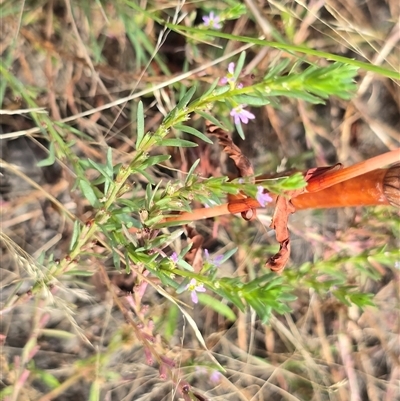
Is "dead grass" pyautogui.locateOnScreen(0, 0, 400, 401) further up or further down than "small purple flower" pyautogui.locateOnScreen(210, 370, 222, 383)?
further up

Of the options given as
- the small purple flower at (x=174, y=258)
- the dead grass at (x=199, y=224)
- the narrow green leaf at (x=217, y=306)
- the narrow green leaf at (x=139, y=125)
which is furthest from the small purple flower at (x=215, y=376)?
the narrow green leaf at (x=139, y=125)

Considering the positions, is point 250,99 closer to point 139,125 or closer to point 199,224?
point 139,125

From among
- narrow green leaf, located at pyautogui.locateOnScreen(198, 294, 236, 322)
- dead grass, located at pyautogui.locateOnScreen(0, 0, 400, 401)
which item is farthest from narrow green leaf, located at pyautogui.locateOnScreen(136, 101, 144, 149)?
narrow green leaf, located at pyautogui.locateOnScreen(198, 294, 236, 322)

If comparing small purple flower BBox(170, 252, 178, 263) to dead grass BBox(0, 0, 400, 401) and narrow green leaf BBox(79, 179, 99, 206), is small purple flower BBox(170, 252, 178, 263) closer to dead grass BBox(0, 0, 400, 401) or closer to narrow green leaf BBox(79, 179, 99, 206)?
narrow green leaf BBox(79, 179, 99, 206)

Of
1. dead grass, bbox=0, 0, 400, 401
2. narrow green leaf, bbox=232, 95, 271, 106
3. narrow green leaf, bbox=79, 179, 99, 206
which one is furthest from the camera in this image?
dead grass, bbox=0, 0, 400, 401

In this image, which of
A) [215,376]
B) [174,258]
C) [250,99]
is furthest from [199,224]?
[250,99]

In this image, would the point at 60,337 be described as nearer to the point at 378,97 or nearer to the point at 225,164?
the point at 225,164

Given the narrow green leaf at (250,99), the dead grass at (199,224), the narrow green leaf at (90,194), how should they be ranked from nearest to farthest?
the narrow green leaf at (250,99) → the narrow green leaf at (90,194) → the dead grass at (199,224)

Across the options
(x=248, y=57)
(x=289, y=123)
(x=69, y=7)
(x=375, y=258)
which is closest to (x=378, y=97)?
(x=289, y=123)

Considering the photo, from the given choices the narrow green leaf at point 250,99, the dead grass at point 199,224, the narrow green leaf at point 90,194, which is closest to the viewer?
the narrow green leaf at point 250,99

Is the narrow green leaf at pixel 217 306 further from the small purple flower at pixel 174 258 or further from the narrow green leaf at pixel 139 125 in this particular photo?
the narrow green leaf at pixel 139 125

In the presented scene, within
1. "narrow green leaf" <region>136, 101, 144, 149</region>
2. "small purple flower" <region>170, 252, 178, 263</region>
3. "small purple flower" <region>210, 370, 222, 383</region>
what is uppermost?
"narrow green leaf" <region>136, 101, 144, 149</region>
